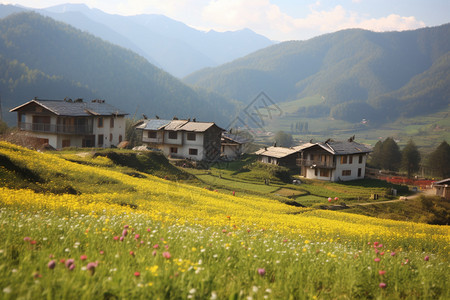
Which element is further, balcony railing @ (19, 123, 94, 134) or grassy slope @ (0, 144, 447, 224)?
balcony railing @ (19, 123, 94, 134)

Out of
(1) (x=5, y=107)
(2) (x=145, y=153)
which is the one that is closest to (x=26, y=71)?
(1) (x=5, y=107)

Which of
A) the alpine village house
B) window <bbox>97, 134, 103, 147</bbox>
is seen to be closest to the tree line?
the alpine village house

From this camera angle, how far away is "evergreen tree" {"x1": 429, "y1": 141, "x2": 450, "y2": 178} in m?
99.8

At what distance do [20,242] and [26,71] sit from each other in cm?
18166

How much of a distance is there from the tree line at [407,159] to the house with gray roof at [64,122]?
71.2 m

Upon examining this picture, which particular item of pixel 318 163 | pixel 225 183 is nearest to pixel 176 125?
pixel 225 183

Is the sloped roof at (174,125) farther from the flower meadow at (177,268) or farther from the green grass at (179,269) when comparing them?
the green grass at (179,269)

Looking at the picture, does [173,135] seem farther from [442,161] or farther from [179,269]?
[179,269]

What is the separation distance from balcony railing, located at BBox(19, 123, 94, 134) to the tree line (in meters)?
74.2

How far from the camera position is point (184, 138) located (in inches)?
3228

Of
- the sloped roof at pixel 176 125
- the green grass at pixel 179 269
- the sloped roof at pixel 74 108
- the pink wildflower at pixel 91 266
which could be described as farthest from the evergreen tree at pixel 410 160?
the pink wildflower at pixel 91 266

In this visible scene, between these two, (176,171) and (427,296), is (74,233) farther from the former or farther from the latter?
(176,171)

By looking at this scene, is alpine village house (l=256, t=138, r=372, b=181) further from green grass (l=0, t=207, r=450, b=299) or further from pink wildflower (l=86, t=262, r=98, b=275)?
pink wildflower (l=86, t=262, r=98, b=275)

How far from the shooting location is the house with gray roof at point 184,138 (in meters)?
80.9
